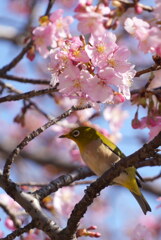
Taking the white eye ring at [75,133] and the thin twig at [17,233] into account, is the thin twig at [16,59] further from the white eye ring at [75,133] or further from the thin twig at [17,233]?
the thin twig at [17,233]

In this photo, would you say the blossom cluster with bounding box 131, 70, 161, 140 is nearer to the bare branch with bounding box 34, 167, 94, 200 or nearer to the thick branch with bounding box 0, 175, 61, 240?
the bare branch with bounding box 34, 167, 94, 200

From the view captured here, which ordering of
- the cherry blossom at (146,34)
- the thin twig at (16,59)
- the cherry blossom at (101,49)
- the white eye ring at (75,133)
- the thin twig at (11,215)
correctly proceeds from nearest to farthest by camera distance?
1. the cherry blossom at (146,34)
2. the cherry blossom at (101,49)
3. the thin twig at (11,215)
4. the thin twig at (16,59)
5. the white eye ring at (75,133)

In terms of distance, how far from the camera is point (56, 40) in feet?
11.0

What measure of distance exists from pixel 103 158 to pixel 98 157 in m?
0.04

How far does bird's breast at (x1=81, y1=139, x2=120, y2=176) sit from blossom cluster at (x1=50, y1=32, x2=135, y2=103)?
1.11 meters

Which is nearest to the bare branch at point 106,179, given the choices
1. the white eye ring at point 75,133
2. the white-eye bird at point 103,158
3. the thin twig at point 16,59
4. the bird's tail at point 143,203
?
the white-eye bird at point 103,158

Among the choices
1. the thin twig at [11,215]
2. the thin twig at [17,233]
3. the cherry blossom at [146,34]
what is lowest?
the thin twig at [11,215]

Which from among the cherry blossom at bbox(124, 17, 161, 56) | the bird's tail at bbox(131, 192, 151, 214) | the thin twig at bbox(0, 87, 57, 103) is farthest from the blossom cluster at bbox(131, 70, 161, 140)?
the bird's tail at bbox(131, 192, 151, 214)

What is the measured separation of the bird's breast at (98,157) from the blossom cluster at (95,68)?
1.11 metres

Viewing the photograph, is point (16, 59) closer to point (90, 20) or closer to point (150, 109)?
point (90, 20)

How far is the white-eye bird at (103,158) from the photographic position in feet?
10.8

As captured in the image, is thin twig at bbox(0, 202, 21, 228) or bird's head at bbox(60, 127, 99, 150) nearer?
thin twig at bbox(0, 202, 21, 228)

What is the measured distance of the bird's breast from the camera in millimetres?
3352

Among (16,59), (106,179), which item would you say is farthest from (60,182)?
(16,59)
